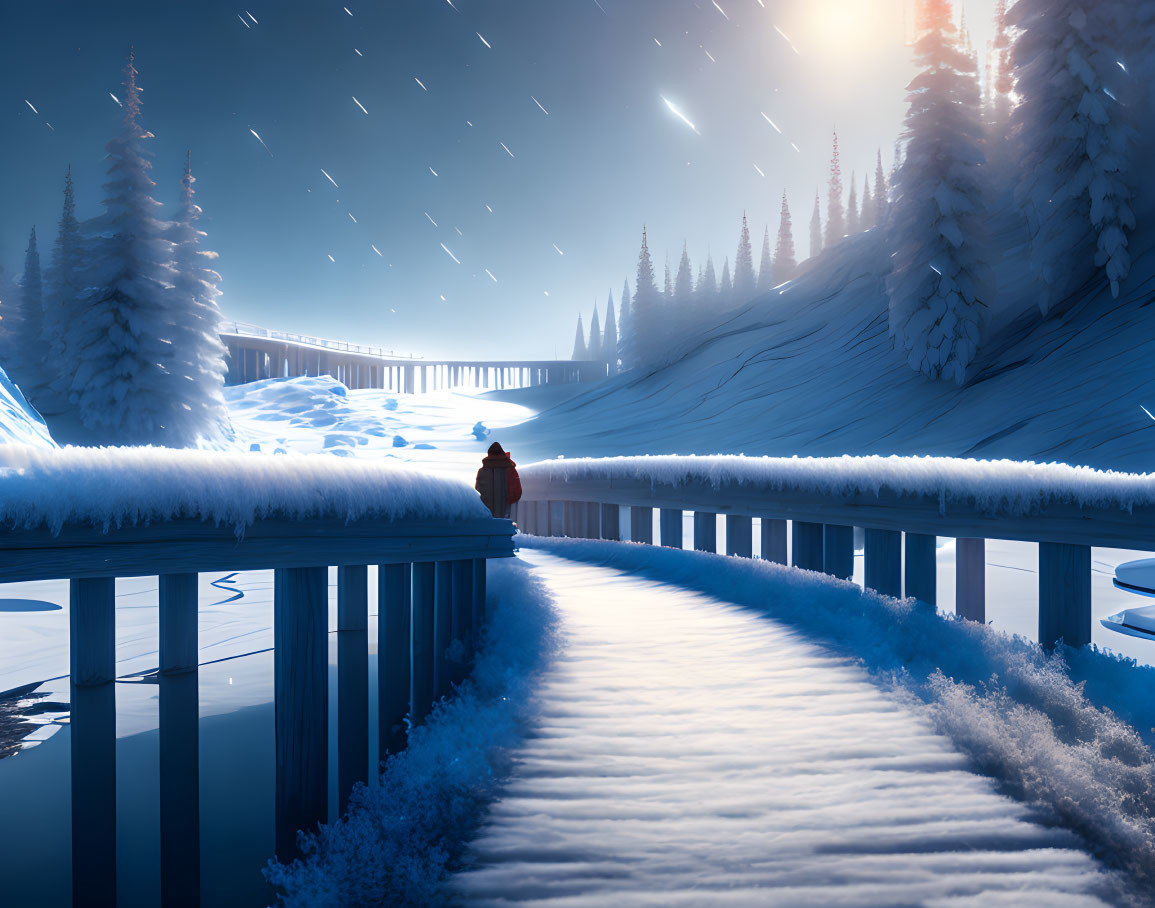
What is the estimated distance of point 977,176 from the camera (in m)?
24.3

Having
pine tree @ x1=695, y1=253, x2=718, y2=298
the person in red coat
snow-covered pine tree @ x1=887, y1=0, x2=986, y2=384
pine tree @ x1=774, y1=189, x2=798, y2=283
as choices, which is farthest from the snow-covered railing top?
pine tree @ x1=774, y1=189, x2=798, y2=283

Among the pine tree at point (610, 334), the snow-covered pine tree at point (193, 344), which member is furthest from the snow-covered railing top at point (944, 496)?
the pine tree at point (610, 334)

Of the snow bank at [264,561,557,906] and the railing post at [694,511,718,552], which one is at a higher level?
the railing post at [694,511,718,552]

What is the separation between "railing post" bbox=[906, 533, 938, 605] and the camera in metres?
4.50

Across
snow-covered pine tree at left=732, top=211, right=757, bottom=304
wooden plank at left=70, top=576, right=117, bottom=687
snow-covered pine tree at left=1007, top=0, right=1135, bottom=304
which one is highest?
snow-covered pine tree at left=732, top=211, right=757, bottom=304

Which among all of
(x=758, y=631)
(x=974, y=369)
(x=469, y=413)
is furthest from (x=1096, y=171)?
(x=469, y=413)

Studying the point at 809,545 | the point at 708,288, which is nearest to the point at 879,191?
the point at 708,288

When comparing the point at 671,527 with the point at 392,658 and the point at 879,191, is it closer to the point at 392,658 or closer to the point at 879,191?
the point at 392,658

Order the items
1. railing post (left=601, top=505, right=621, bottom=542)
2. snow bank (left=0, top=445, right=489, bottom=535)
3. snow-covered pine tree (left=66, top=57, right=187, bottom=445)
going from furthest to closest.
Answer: snow-covered pine tree (left=66, top=57, right=187, bottom=445) → railing post (left=601, top=505, right=621, bottom=542) → snow bank (left=0, top=445, right=489, bottom=535)

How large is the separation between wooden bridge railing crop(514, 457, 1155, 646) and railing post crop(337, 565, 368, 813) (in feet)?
11.7

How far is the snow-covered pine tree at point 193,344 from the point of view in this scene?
24922 mm

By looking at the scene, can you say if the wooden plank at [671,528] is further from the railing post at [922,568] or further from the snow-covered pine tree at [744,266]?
the snow-covered pine tree at [744,266]

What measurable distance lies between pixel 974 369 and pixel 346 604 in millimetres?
26196

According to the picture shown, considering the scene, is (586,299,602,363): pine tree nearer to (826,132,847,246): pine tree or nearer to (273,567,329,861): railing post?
(826,132,847,246): pine tree
